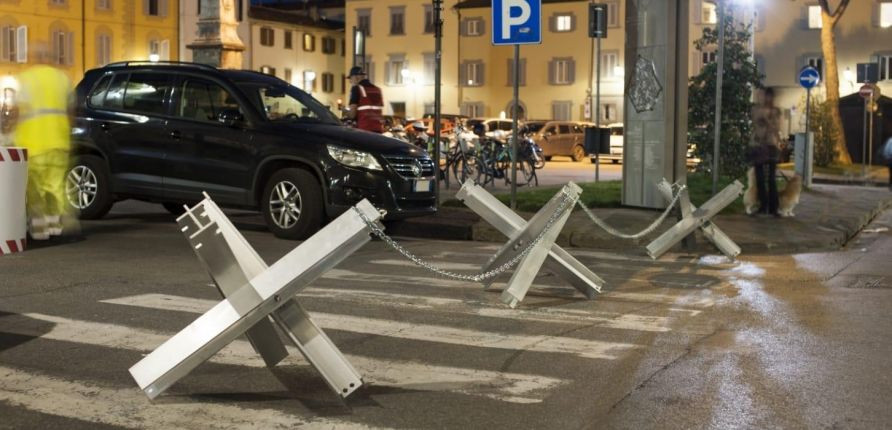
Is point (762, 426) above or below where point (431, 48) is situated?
below

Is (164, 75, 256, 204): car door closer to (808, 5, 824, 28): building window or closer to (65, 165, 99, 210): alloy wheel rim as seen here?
(65, 165, 99, 210): alloy wheel rim

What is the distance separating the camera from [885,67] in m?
58.5

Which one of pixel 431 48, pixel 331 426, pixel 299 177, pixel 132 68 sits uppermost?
pixel 431 48

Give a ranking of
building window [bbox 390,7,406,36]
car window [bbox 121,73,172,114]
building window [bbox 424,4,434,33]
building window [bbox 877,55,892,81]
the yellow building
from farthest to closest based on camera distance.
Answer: building window [bbox 390,7,406,36] → building window [bbox 424,4,434,33] → the yellow building → building window [bbox 877,55,892,81] → car window [bbox 121,73,172,114]

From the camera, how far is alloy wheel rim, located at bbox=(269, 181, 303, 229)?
44.7ft

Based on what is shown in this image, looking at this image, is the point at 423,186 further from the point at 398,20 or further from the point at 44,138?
the point at 398,20

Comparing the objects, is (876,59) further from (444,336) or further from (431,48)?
(444,336)

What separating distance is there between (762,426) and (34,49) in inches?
394

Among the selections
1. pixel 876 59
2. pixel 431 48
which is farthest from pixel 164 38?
pixel 876 59

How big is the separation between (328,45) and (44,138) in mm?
75870

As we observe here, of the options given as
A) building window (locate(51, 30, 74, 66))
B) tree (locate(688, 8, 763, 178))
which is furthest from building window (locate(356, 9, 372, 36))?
tree (locate(688, 8, 763, 178))

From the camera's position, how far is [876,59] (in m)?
58.2

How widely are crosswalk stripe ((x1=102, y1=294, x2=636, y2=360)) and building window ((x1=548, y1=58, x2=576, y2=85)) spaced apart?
65.3 metres

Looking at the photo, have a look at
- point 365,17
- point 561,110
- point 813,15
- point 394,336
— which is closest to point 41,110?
point 394,336
